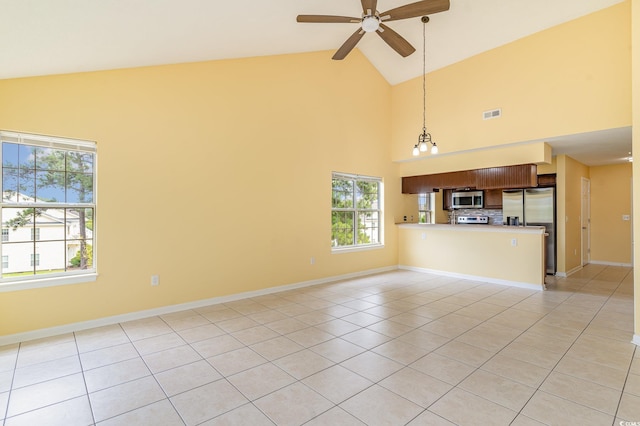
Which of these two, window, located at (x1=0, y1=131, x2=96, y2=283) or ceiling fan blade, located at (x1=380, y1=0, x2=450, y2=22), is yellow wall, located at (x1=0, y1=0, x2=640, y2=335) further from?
ceiling fan blade, located at (x1=380, y1=0, x2=450, y2=22)

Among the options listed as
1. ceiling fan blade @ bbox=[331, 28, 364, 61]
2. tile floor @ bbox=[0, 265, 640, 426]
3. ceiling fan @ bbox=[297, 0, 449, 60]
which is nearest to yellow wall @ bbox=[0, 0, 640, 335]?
tile floor @ bbox=[0, 265, 640, 426]

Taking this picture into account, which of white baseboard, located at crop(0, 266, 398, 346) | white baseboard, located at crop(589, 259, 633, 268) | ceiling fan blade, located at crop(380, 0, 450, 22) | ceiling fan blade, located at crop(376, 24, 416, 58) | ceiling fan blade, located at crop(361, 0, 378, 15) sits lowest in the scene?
white baseboard, located at crop(0, 266, 398, 346)

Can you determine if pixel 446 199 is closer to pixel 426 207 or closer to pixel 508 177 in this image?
pixel 426 207

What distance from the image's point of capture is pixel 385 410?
202 cm

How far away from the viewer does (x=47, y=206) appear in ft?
10.8

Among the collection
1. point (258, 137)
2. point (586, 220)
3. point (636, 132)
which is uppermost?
point (258, 137)

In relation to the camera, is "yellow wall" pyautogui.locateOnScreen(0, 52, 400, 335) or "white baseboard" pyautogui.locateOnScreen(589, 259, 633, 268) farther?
"white baseboard" pyautogui.locateOnScreen(589, 259, 633, 268)

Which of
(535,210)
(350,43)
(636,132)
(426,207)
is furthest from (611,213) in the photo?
(350,43)

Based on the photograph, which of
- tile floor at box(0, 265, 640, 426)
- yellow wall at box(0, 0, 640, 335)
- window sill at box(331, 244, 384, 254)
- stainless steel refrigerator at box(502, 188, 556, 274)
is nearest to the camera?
tile floor at box(0, 265, 640, 426)

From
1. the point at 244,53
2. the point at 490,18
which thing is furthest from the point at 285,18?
the point at 490,18

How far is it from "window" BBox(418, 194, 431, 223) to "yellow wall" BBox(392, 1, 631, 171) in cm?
159

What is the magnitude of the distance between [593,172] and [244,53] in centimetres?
871

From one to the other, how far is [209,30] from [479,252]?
18.4 feet

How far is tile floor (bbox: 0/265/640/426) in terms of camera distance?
2.00 m
